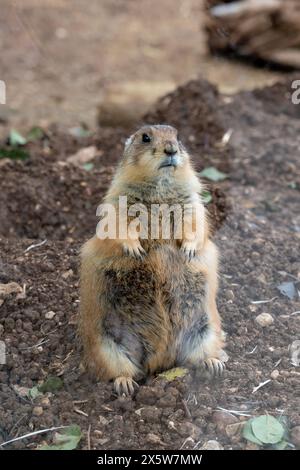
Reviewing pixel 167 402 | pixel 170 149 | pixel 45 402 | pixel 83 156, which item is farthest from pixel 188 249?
pixel 83 156

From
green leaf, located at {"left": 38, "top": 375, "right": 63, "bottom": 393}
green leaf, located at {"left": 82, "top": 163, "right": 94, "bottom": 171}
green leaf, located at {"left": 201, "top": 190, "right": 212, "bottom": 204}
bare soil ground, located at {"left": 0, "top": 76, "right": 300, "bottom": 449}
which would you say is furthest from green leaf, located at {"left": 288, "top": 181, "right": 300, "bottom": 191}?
green leaf, located at {"left": 38, "top": 375, "right": 63, "bottom": 393}

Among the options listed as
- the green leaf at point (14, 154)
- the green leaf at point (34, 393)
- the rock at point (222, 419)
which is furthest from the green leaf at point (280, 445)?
the green leaf at point (14, 154)

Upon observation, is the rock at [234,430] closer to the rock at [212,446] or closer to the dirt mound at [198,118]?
the rock at [212,446]

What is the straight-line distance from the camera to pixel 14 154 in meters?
8.78

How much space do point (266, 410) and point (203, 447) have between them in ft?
1.61

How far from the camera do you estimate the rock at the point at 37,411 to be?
4761mm

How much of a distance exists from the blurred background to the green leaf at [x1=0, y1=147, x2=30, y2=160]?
0.98 m

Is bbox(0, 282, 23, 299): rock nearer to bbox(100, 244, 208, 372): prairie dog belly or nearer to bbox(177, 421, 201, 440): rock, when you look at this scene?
bbox(100, 244, 208, 372): prairie dog belly

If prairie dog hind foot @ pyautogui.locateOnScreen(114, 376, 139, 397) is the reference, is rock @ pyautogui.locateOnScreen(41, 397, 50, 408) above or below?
below

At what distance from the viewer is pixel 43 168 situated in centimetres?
809

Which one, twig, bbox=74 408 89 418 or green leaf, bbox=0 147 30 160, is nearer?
twig, bbox=74 408 89 418

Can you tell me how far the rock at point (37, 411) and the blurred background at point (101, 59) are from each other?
5537mm

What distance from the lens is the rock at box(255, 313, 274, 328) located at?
5.54 meters

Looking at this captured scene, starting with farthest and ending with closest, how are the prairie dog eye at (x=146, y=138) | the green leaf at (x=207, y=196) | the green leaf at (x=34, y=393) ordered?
the green leaf at (x=207, y=196), the prairie dog eye at (x=146, y=138), the green leaf at (x=34, y=393)
